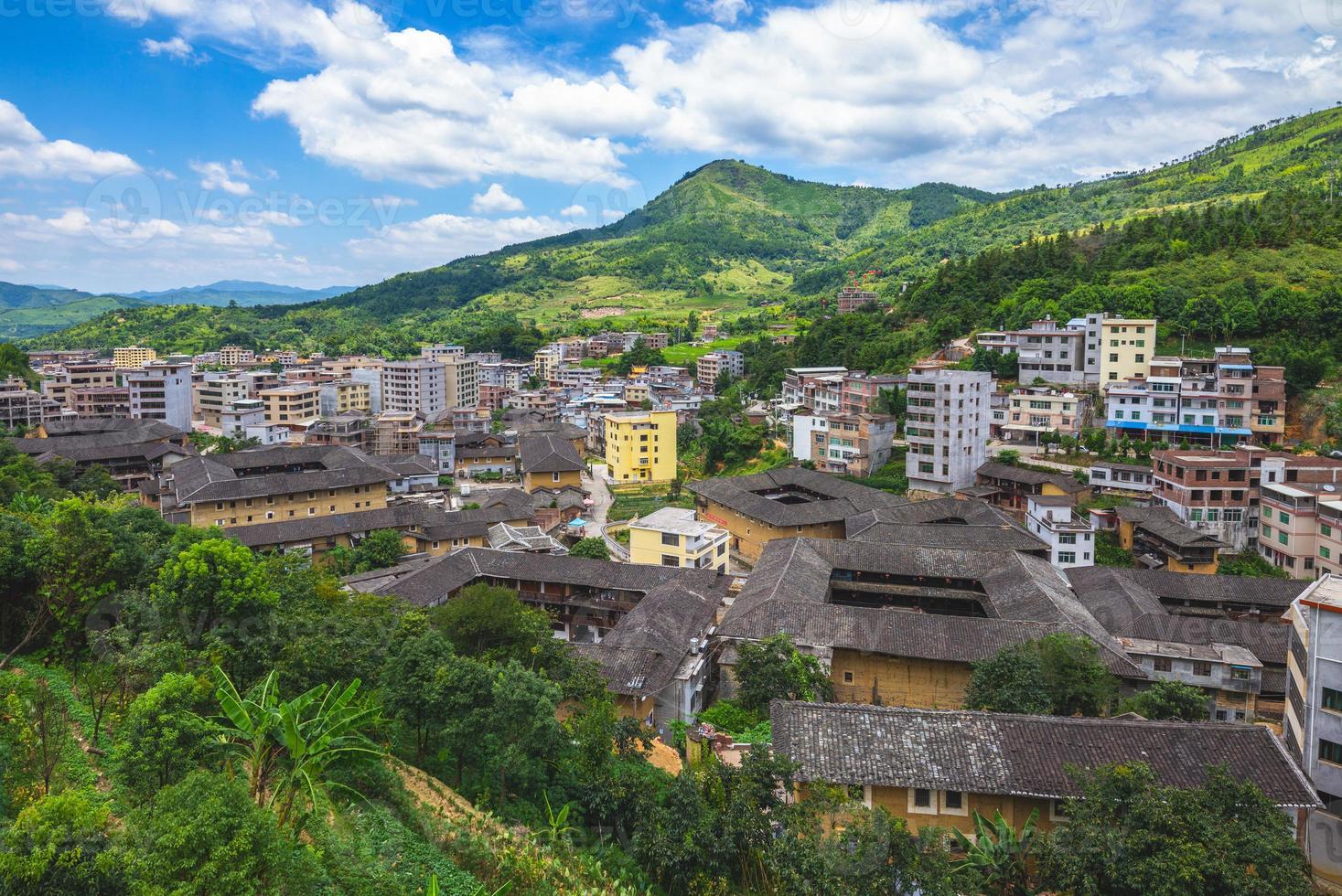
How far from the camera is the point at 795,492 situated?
3919cm

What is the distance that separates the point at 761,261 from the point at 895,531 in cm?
12247

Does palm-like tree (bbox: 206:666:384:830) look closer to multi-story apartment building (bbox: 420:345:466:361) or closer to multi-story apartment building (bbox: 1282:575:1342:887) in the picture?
multi-story apartment building (bbox: 1282:575:1342:887)

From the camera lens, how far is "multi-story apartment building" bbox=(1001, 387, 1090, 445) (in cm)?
4031

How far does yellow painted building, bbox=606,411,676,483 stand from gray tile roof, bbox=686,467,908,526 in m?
11.6

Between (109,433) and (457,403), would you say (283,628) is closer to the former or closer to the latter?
(109,433)

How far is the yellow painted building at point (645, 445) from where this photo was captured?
166ft

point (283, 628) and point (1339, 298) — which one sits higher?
point (1339, 298)

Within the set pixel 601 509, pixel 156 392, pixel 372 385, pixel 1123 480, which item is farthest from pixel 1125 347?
pixel 156 392

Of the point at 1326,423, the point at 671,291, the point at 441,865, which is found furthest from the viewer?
the point at 671,291

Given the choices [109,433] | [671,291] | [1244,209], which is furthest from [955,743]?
[671,291]

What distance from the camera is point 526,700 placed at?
39.6ft

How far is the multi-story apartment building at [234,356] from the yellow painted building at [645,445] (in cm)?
5402

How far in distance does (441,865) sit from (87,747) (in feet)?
17.7

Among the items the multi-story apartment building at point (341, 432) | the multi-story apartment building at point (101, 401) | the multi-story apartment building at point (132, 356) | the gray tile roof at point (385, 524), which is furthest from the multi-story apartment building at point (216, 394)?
the gray tile roof at point (385, 524)
